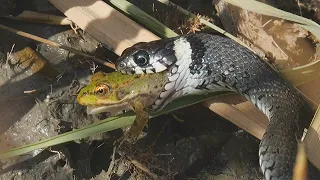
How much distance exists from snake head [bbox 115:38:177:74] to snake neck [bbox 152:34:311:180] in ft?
0.16

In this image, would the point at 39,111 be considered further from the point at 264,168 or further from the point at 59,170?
the point at 264,168

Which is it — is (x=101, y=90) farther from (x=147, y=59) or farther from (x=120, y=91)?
(x=147, y=59)

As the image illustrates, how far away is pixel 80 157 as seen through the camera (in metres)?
3.36

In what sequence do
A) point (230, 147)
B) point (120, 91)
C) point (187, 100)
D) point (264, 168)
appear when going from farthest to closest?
point (230, 147)
point (187, 100)
point (120, 91)
point (264, 168)

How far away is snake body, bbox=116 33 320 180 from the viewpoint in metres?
3.01

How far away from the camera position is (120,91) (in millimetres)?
2982

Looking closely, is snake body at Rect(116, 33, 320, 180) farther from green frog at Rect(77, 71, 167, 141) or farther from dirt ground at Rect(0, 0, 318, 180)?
dirt ground at Rect(0, 0, 318, 180)

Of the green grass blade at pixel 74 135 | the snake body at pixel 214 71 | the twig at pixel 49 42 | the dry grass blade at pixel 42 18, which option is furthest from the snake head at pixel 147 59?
the dry grass blade at pixel 42 18

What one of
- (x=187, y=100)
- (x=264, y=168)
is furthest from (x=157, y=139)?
(x=264, y=168)

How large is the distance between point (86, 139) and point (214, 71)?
0.98 metres

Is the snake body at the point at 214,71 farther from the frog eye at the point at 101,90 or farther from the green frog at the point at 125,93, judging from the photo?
the frog eye at the point at 101,90

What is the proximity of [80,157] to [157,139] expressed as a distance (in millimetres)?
536

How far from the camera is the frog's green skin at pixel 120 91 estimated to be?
2965 millimetres

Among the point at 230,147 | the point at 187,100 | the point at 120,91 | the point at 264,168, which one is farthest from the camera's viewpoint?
the point at 230,147
